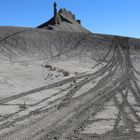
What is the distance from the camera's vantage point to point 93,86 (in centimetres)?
2131

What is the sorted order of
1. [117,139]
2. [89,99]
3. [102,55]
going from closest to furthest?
[117,139], [89,99], [102,55]

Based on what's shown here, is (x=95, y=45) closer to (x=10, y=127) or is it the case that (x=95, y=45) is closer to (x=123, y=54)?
(x=123, y=54)

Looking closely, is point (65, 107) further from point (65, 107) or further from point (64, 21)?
point (64, 21)

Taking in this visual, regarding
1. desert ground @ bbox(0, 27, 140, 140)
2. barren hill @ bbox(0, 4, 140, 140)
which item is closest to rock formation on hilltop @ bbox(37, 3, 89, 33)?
barren hill @ bbox(0, 4, 140, 140)

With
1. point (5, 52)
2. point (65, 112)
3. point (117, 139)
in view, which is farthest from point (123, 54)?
point (117, 139)

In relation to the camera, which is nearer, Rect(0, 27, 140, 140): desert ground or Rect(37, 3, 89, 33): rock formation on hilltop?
Rect(0, 27, 140, 140): desert ground

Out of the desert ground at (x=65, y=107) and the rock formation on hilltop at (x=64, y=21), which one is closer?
the desert ground at (x=65, y=107)

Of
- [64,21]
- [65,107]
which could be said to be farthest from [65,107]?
[64,21]

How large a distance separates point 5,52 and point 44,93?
2290 centimetres

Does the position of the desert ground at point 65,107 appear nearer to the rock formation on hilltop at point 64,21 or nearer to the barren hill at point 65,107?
the barren hill at point 65,107

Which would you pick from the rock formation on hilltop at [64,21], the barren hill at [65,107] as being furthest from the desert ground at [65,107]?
the rock formation on hilltop at [64,21]

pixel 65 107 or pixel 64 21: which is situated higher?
pixel 64 21

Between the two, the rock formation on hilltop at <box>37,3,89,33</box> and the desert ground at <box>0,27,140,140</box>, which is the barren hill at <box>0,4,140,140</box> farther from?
the rock formation on hilltop at <box>37,3,89,33</box>

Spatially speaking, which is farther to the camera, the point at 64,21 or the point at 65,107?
the point at 64,21
